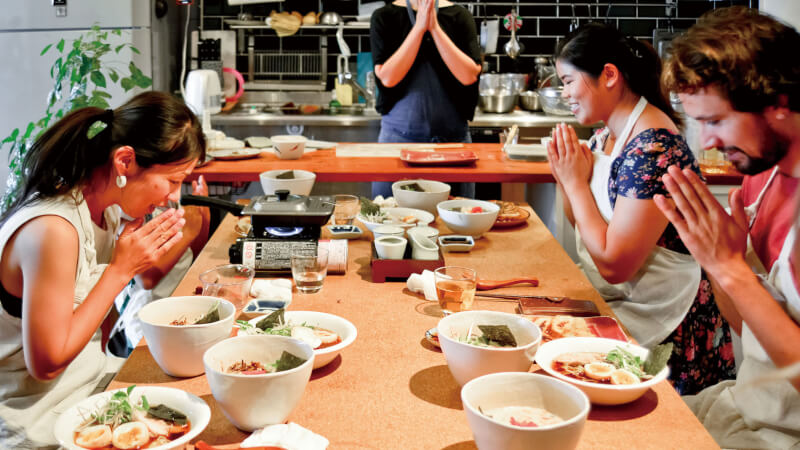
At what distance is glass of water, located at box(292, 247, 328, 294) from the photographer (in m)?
1.90

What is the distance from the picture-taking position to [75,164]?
1.83 metres

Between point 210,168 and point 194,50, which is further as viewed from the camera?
point 194,50

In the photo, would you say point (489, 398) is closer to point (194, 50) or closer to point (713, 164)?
point (713, 164)

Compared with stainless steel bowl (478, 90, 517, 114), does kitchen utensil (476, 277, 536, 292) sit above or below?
below

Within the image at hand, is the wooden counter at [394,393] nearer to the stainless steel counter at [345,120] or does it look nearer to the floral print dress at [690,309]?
the floral print dress at [690,309]

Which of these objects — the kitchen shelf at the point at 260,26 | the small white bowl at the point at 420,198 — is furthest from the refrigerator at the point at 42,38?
the small white bowl at the point at 420,198

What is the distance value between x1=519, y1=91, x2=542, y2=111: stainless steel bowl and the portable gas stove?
3.46 meters

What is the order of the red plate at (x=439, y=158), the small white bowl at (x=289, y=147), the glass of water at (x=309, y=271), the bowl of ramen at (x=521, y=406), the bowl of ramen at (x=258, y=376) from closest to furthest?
1. the bowl of ramen at (x=521, y=406)
2. the bowl of ramen at (x=258, y=376)
3. the glass of water at (x=309, y=271)
4. the red plate at (x=439, y=158)
5. the small white bowl at (x=289, y=147)

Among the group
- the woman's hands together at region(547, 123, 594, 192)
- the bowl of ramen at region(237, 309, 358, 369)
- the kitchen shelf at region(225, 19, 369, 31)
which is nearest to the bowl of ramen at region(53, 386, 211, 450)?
the bowl of ramen at region(237, 309, 358, 369)

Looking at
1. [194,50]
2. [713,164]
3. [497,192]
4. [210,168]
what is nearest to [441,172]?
[210,168]

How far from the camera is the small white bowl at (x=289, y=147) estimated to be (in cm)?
338

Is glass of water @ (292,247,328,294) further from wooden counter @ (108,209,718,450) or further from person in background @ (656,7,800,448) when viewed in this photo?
person in background @ (656,7,800,448)

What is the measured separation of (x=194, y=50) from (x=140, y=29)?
700 millimetres

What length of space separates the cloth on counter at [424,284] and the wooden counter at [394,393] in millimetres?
24
